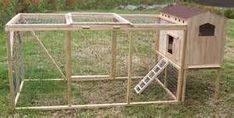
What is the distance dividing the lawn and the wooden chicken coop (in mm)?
22

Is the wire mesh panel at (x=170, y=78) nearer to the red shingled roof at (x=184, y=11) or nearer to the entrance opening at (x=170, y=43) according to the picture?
the entrance opening at (x=170, y=43)

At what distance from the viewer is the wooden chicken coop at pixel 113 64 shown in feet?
23.5

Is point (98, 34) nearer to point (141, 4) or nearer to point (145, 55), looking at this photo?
point (145, 55)

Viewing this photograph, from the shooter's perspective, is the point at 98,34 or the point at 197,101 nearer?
the point at 197,101

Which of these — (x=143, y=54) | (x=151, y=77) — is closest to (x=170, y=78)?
(x=151, y=77)

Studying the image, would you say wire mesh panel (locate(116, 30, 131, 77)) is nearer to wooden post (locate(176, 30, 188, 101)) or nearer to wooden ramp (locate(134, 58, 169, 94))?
wooden ramp (locate(134, 58, 169, 94))

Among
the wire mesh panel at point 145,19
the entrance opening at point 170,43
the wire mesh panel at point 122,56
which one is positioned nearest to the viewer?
the entrance opening at point 170,43

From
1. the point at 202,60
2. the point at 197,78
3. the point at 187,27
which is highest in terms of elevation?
the point at 187,27

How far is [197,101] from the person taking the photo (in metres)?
7.78

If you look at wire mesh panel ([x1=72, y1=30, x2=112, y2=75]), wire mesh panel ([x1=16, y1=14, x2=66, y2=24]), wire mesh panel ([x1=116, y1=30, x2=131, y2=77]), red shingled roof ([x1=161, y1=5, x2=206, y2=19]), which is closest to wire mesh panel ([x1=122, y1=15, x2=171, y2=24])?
red shingled roof ([x1=161, y1=5, x2=206, y2=19])

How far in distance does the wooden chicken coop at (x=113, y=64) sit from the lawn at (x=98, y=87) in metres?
0.02

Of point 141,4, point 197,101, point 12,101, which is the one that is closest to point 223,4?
point 141,4

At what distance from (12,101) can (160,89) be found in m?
2.97

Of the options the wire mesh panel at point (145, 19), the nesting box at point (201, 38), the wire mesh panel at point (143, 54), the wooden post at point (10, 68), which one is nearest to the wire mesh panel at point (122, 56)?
the wire mesh panel at point (143, 54)
